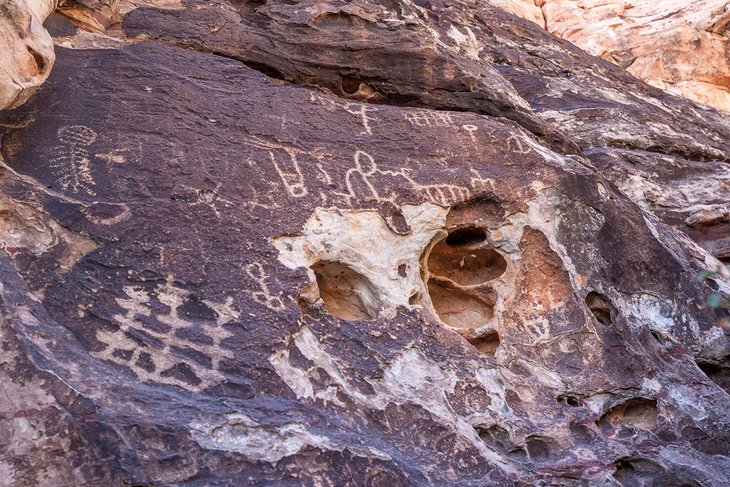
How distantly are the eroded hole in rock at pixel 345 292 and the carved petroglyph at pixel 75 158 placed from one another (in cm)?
113

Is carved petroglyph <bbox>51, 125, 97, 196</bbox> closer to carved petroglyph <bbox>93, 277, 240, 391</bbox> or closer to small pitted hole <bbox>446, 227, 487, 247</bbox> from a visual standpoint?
carved petroglyph <bbox>93, 277, 240, 391</bbox>

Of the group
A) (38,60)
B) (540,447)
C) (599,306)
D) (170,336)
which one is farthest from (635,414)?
(38,60)

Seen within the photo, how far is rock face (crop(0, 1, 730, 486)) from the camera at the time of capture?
2789mm

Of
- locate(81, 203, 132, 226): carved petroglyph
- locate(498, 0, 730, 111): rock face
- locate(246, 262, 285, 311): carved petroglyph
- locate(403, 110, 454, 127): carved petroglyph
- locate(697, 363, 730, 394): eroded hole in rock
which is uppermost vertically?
locate(81, 203, 132, 226): carved petroglyph

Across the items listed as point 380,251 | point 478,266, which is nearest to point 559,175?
point 478,266

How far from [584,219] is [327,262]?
65.9 inches

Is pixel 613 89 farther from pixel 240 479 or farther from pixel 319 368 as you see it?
pixel 240 479

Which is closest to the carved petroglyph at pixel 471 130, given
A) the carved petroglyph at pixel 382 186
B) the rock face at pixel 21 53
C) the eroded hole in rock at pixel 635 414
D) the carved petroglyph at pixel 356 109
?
the carved petroglyph at pixel 382 186

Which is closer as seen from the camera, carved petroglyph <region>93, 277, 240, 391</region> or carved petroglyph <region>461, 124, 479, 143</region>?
carved petroglyph <region>93, 277, 240, 391</region>

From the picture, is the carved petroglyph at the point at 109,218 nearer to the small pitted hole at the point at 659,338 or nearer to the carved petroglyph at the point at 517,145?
the carved petroglyph at the point at 517,145

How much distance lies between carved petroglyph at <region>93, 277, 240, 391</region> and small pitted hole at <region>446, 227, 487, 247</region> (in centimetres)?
159

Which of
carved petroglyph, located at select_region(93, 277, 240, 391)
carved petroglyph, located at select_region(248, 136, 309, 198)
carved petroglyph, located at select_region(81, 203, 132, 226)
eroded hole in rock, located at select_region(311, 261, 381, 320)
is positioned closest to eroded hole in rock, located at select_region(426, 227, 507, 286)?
eroded hole in rock, located at select_region(311, 261, 381, 320)

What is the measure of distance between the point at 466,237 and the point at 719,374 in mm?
→ 1888

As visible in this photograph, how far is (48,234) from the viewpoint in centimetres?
323
